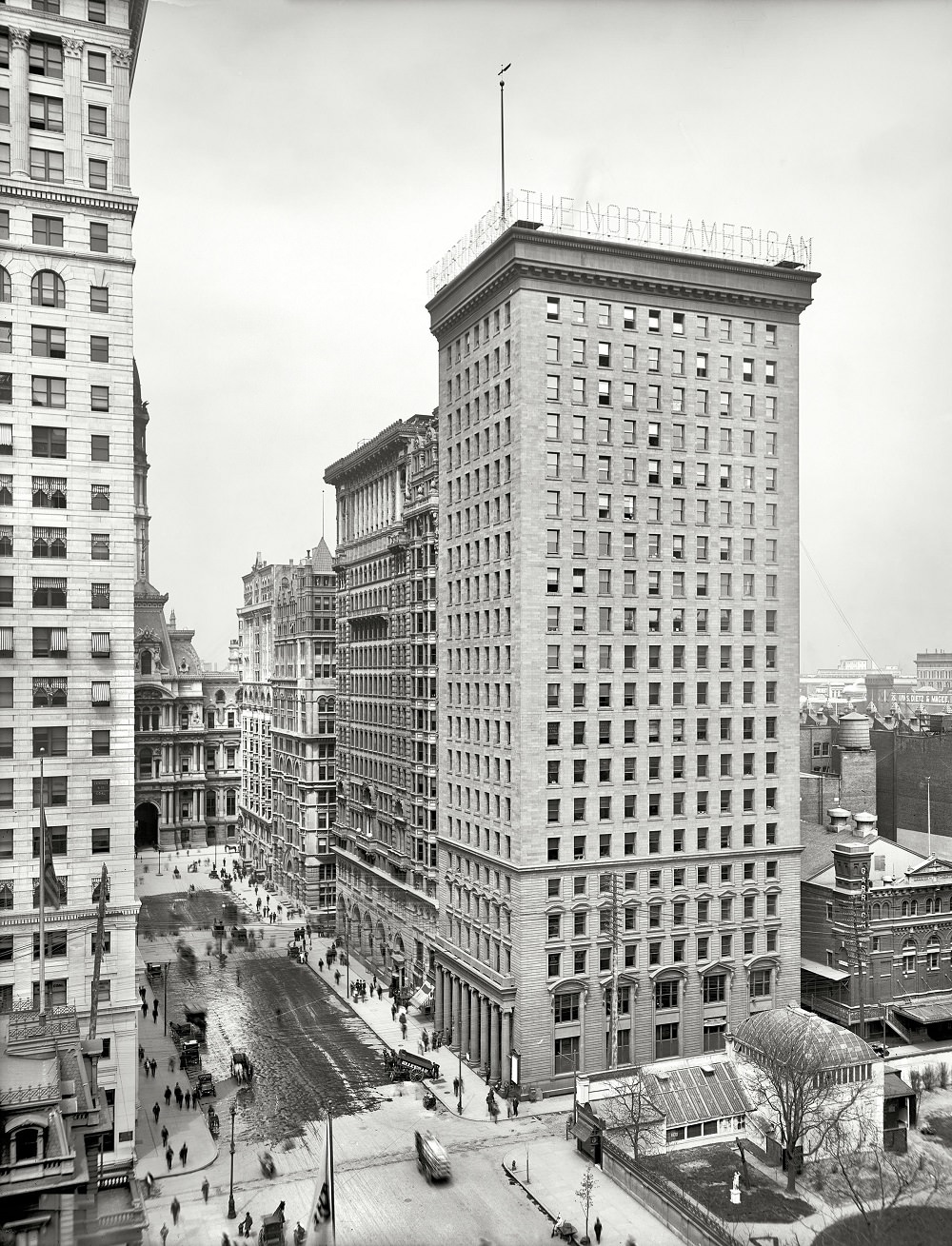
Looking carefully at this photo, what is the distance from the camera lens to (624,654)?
5644 centimetres

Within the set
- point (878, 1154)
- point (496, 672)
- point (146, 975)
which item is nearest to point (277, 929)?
point (146, 975)

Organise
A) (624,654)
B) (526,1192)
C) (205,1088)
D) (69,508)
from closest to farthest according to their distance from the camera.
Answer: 1. (526,1192)
2. (69,508)
3. (205,1088)
4. (624,654)

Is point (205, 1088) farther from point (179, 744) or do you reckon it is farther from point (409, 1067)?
point (179, 744)

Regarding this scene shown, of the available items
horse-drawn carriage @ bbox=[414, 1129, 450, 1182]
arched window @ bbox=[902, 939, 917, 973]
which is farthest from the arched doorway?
arched window @ bbox=[902, 939, 917, 973]

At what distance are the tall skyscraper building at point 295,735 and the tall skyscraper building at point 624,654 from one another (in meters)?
34.7

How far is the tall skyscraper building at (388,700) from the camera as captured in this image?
6862 centimetres

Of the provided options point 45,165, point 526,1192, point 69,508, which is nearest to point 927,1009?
point 526,1192

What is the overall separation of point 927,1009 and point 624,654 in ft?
92.3

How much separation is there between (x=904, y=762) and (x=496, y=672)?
42675mm

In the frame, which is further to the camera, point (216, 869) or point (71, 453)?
point (216, 869)

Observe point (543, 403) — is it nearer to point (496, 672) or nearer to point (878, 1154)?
point (496, 672)

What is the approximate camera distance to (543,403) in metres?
54.9

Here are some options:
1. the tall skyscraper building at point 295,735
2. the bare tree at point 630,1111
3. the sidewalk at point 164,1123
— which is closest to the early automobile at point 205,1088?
the sidewalk at point 164,1123

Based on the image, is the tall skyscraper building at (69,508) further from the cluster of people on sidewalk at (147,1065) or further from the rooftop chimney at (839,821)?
the rooftop chimney at (839,821)
